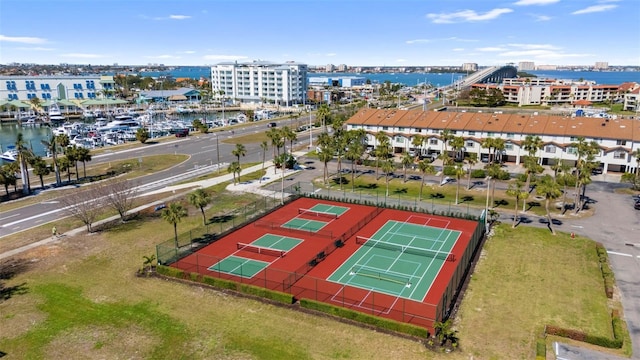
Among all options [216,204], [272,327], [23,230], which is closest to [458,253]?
[272,327]

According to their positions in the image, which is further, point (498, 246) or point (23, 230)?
point (23, 230)

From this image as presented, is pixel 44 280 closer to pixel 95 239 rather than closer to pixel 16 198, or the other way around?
pixel 95 239

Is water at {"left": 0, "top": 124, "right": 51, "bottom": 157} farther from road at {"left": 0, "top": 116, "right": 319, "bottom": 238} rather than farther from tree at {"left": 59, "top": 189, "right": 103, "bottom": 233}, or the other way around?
tree at {"left": 59, "top": 189, "right": 103, "bottom": 233}

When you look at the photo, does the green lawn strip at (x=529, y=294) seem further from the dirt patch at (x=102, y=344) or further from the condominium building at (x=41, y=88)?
the condominium building at (x=41, y=88)

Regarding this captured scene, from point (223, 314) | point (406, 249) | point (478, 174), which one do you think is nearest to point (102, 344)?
point (223, 314)

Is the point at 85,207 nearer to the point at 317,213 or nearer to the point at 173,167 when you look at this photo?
the point at 317,213
